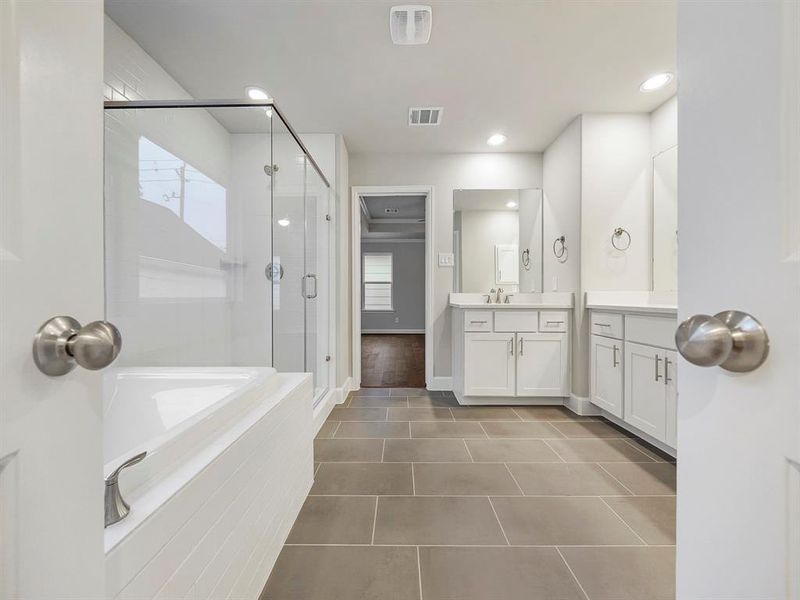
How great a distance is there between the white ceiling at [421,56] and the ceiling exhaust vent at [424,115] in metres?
0.05

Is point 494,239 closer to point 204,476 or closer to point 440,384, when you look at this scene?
point 440,384

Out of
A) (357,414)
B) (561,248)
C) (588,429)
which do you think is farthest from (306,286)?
(588,429)

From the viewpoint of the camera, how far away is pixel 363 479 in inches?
74.7

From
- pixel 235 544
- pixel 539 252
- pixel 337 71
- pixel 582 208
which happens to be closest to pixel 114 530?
pixel 235 544

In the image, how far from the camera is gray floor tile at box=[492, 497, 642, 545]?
4.71ft

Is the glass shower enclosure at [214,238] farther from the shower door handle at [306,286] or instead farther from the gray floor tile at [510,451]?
the gray floor tile at [510,451]

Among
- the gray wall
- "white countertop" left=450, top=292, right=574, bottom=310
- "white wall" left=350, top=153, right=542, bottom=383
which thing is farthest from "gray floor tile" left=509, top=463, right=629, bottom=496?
the gray wall

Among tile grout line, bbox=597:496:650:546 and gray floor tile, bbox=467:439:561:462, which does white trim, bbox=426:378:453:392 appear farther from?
tile grout line, bbox=597:496:650:546

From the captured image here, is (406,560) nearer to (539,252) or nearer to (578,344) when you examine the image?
(578,344)

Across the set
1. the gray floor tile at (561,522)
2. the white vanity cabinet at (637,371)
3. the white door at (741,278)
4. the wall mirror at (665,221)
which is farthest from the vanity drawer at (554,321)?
the white door at (741,278)

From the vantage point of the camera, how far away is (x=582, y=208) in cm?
293

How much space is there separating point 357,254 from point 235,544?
2.92m

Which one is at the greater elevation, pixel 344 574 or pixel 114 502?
pixel 114 502

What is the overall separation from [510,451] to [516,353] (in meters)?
1.01
